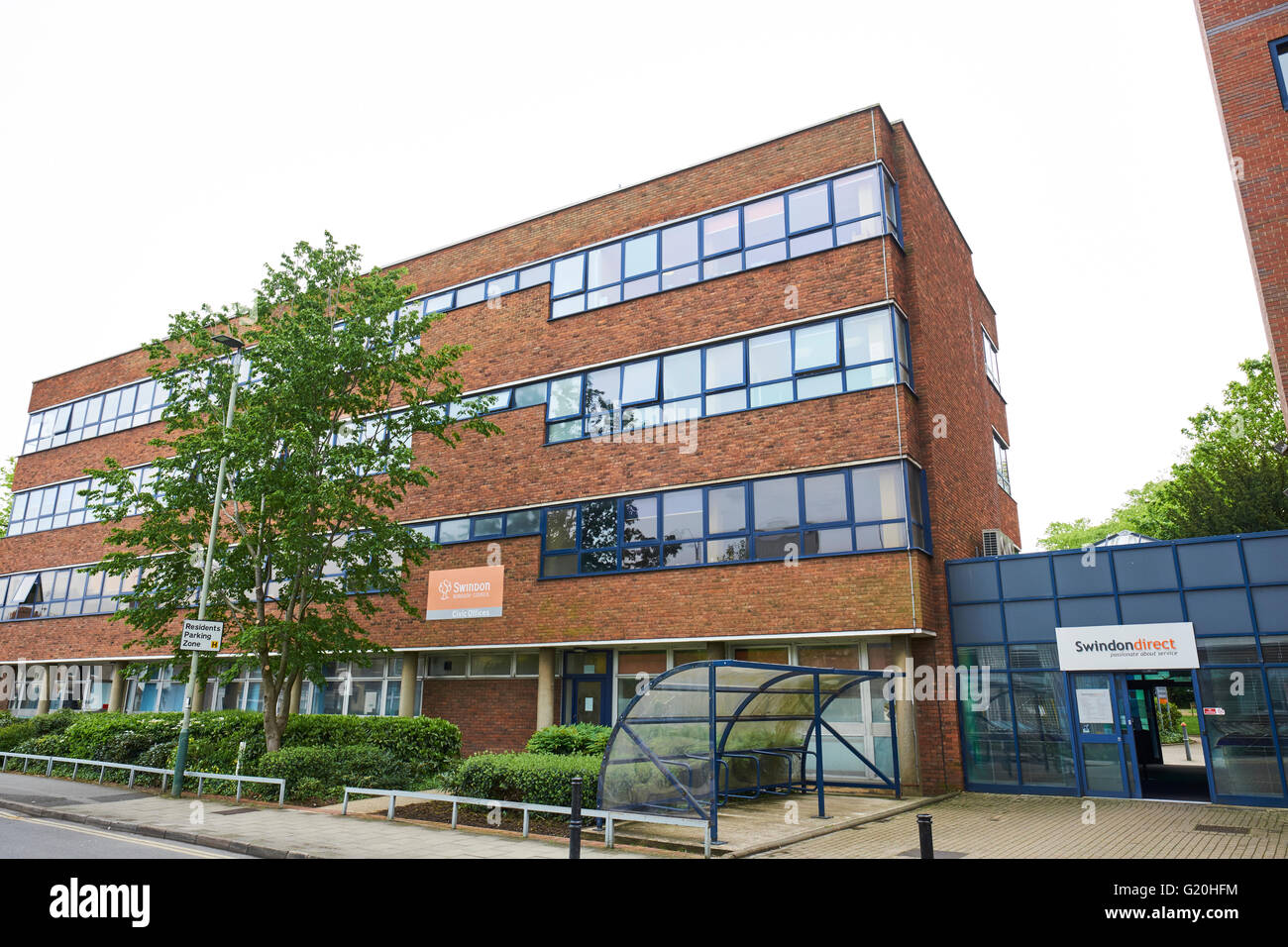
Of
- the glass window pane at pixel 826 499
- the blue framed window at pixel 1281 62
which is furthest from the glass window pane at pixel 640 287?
the blue framed window at pixel 1281 62

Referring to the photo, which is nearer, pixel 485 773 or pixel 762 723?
pixel 485 773

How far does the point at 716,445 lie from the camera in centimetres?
1767

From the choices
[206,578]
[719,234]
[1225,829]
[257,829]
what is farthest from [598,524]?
[1225,829]

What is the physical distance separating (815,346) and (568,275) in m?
7.33

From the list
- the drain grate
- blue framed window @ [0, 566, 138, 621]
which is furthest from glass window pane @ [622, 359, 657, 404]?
blue framed window @ [0, 566, 138, 621]

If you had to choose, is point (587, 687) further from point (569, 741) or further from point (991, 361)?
point (991, 361)

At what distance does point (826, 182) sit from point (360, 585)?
13.1 meters

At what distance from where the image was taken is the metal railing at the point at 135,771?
45.8 ft

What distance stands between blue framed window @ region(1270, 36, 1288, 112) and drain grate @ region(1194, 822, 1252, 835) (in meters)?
12.1

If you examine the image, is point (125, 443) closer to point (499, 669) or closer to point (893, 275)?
point (499, 669)

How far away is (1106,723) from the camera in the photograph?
14.8 m

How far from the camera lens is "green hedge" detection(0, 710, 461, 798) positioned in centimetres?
1487

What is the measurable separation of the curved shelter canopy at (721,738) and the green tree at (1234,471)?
56.4 ft
